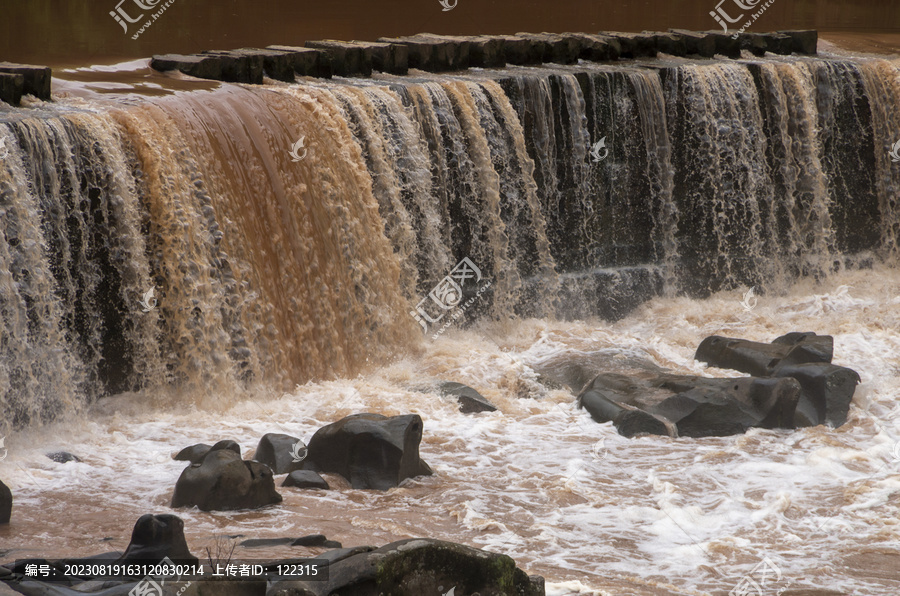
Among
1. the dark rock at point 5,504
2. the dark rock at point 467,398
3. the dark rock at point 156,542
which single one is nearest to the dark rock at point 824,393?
the dark rock at point 467,398

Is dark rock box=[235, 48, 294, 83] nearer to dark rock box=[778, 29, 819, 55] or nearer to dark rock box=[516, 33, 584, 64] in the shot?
dark rock box=[516, 33, 584, 64]

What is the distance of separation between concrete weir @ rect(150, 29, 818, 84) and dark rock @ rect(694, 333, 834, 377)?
14.7 ft

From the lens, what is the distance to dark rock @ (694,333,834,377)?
10312 mm

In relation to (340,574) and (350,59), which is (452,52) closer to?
(350,59)

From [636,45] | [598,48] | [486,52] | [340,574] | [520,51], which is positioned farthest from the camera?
[636,45]

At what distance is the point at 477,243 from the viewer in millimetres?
12023

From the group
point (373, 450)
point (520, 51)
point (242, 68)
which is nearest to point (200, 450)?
point (373, 450)

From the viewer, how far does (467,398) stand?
9.62 metres

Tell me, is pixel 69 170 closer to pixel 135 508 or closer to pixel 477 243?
pixel 135 508

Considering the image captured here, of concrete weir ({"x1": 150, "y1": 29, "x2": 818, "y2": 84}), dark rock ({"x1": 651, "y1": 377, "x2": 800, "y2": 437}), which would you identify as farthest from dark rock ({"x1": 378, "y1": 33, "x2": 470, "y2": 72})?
dark rock ({"x1": 651, "y1": 377, "x2": 800, "y2": 437})

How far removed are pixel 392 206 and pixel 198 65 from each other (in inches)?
97.9

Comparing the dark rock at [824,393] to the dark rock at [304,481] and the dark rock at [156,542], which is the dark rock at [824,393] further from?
the dark rock at [156,542]

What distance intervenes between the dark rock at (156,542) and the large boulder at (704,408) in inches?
174

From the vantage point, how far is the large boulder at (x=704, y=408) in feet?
29.8
